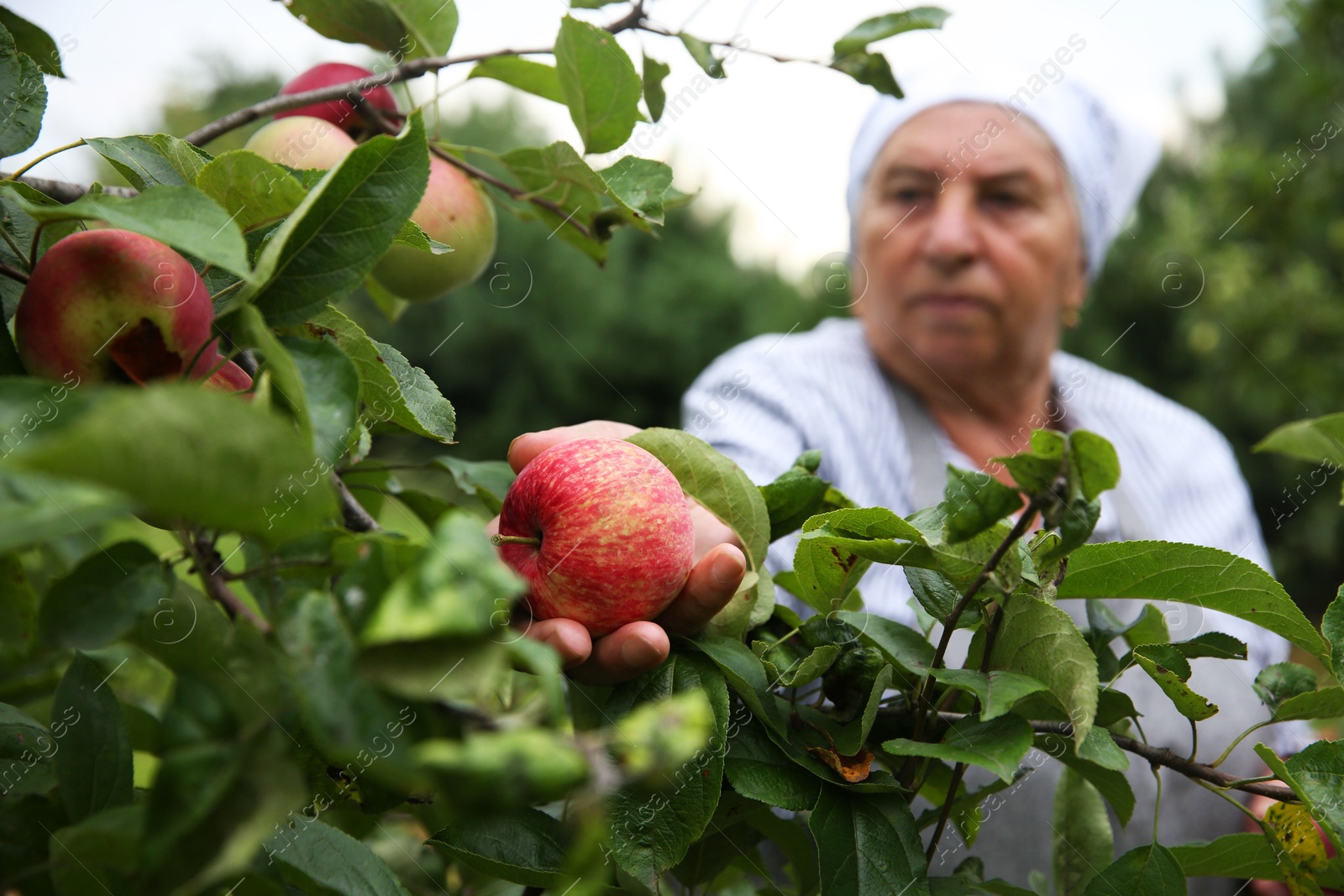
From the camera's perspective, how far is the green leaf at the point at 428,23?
591mm

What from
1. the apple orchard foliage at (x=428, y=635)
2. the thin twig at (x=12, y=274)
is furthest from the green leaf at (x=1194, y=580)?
the thin twig at (x=12, y=274)

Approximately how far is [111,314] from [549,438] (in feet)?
0.77

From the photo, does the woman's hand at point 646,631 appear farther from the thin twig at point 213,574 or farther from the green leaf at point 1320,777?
the green leaf at point 1320,777

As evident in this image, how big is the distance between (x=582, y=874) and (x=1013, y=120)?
155 cm

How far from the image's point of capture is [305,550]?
35cm

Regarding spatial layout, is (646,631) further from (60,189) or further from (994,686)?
(60,189)

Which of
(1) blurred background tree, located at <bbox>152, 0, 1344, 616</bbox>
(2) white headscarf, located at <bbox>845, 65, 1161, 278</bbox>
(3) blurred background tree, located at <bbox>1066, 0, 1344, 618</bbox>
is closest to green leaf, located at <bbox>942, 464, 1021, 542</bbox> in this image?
(2) white headscarf, located at <bbox>845, 65, 1161, 278</bbox>

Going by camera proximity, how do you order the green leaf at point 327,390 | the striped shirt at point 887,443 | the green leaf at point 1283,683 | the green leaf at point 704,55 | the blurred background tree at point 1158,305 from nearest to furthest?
1. the green leaf at point 327,390
2. the green leaf at point 1283,683
3. the green leaf at point 704,55
4. the striped shirt at point 887,443
5. the blurred background tree at point 1158,305

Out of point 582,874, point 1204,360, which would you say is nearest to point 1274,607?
point 582,874

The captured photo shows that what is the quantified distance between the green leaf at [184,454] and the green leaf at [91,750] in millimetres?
191

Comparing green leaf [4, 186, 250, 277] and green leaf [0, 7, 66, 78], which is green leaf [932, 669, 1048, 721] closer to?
green leaf [4, 186, 250, 277]

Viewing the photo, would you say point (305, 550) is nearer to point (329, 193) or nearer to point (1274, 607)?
point (329, 193)

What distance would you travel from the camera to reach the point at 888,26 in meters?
0.63

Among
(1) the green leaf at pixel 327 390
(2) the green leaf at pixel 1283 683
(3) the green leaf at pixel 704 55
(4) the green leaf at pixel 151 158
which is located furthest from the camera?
(3) the green leaf at pixel 704 55
